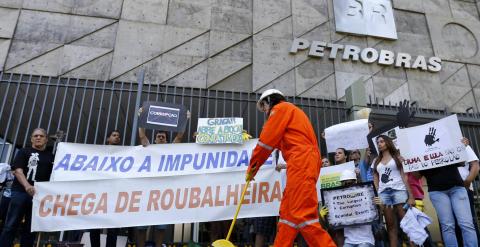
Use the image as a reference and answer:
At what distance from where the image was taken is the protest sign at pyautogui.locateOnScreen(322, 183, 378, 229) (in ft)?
15.6

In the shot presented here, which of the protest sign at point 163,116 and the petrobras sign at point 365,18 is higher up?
the petrobras sign at point 365,18

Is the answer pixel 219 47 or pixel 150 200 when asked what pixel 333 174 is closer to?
pixel 150 200

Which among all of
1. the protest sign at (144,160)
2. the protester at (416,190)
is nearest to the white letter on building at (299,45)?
the protest sign at (144,160)

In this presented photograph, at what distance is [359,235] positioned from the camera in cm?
473

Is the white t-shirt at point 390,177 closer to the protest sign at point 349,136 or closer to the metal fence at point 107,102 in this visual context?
the protest sign at point 349,136

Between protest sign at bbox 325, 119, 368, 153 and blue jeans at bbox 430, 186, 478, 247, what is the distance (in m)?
1.60

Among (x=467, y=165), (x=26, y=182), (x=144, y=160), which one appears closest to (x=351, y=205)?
(x=467, y=165)

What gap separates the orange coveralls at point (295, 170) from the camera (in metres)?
3.50

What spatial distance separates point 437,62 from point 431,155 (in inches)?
249

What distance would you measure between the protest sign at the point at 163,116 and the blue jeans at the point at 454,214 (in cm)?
410

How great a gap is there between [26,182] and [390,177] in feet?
16.4

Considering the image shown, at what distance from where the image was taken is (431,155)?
5.35 metres

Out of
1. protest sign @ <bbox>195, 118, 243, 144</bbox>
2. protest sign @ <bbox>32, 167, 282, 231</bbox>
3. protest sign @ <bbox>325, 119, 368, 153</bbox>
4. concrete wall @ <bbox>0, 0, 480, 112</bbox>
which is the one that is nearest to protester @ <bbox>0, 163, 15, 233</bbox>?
protest sign @ <bbox>32, 167, 282, 231</bbox>

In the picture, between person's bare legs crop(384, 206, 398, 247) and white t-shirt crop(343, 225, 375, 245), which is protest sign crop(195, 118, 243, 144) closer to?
white t-shirt crop(343, 225, 375, 245)
